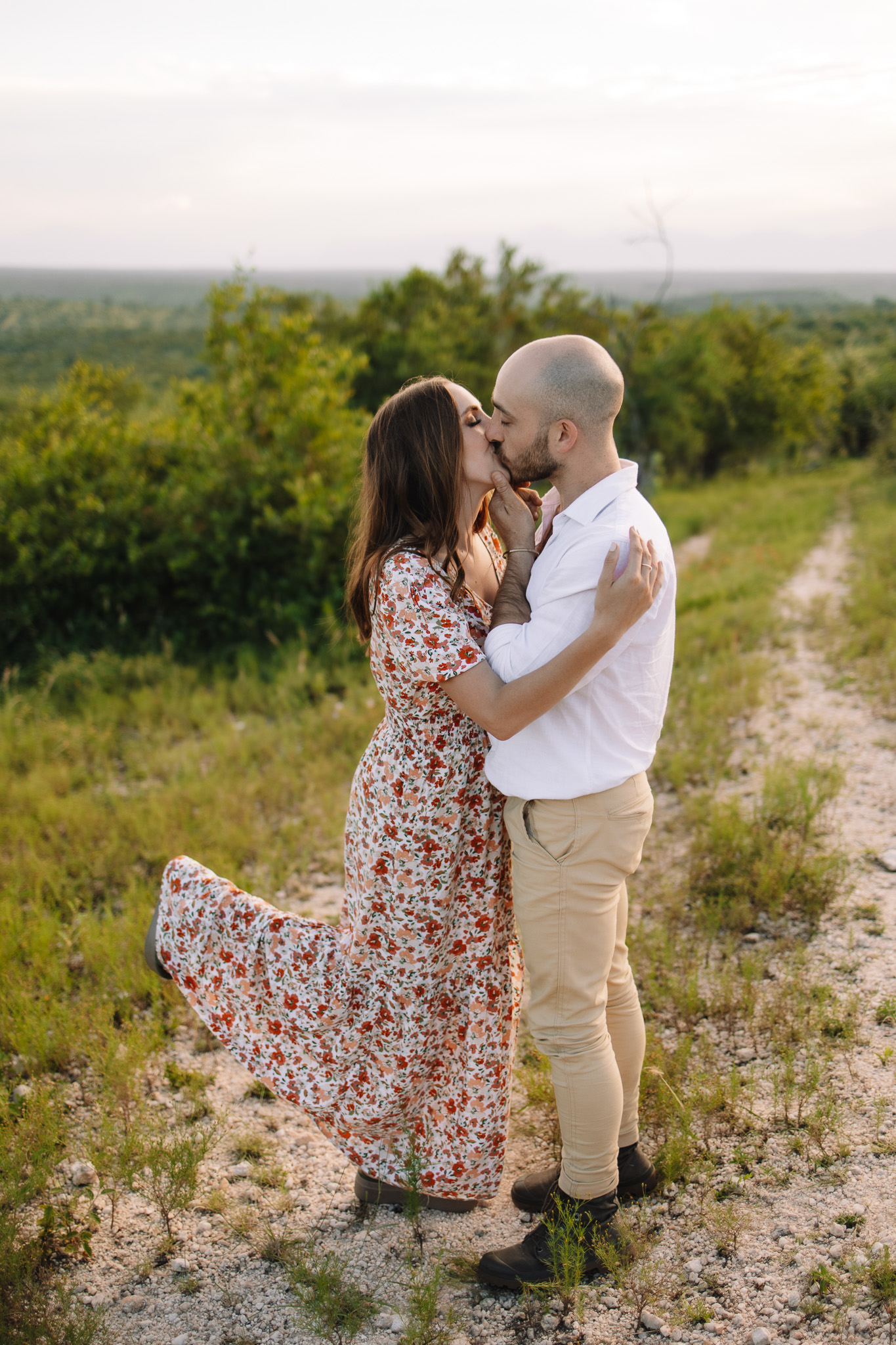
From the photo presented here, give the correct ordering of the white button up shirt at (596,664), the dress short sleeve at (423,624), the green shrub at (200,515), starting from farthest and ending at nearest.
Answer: the green shrub at (200,515) → the dress short sleeve at (423,624) → the white button up shirt at (596,664)

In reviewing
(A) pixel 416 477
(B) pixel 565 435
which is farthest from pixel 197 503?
(B) pixel 565 435

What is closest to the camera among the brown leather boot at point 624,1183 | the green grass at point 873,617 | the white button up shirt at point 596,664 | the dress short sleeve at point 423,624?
the white button up shirt at point 596,664

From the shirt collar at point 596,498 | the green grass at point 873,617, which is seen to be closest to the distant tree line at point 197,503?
the green grass at point 873,617

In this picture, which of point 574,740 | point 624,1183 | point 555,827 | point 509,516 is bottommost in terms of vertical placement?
point 624,1183

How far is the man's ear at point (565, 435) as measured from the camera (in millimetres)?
2107

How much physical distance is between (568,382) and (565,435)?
13cm

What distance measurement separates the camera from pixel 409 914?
2398mm

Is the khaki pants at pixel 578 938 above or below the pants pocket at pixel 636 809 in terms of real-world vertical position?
below

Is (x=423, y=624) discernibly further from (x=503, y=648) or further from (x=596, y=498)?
(x=596, y=498)

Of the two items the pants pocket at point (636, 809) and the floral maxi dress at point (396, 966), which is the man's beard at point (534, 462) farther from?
the pants pocket at point (636, 809)

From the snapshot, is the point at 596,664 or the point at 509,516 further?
the point at 509,516

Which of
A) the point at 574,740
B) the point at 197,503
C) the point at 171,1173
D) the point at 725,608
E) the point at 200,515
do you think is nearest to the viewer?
the point at 574,740

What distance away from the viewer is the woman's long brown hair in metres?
2.21

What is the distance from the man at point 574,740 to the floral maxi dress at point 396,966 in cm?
22
